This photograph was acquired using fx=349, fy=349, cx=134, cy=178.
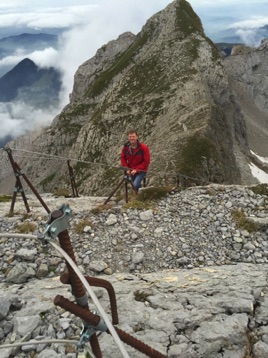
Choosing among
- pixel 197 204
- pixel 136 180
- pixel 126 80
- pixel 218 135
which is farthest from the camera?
pixel 126 80

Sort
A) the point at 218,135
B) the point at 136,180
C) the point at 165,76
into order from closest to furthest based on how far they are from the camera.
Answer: the point at 136,180, the point at 218,135, the point at 165,76

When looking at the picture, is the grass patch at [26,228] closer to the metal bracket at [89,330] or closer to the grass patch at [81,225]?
the grass patch at [81,225]

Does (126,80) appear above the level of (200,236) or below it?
above

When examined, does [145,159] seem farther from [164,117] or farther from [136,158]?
[164,117]

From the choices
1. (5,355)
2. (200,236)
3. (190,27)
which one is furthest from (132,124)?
(5,355)

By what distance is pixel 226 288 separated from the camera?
28.5 feet

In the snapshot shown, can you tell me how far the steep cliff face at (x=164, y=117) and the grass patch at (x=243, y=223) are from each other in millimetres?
23005

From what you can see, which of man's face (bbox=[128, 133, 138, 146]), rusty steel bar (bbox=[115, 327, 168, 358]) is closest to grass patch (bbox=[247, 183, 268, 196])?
man's face (bbox=[128, 133, 138, 146])

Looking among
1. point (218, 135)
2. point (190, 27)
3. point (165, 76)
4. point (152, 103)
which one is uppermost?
point (190, 27)

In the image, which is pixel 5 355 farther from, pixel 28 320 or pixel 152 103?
pixel 152 103

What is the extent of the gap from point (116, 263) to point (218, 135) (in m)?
54.3

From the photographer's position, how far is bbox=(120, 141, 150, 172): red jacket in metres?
16.3

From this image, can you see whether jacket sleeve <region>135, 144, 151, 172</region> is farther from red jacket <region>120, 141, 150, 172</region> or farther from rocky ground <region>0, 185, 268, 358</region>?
rocky ground <region>0, 185, 268, 358</region>

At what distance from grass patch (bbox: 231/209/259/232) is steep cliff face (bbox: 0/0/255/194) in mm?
23005
